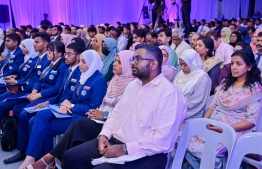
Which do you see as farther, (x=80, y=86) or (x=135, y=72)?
(x=80, y=86)

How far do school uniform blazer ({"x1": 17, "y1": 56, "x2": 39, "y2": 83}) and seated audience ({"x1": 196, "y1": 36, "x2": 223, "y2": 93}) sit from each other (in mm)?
2072

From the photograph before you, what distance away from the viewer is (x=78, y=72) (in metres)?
3.11

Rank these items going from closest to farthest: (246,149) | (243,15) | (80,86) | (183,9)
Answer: (246,149) → (80,86) → (183,9) → (243,15)

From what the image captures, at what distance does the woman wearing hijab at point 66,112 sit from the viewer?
8.98 ft

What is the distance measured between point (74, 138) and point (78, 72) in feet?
3.16

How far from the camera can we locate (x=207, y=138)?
1.92 metres

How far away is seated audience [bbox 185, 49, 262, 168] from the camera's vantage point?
7.03 feet

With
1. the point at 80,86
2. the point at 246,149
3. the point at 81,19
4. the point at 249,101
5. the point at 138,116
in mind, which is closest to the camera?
the point at 246,149

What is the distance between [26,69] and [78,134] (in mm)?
1975

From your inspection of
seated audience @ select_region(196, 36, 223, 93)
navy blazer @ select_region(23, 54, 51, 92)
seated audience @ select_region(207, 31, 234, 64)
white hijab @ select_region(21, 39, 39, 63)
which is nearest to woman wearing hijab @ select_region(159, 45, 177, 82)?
seated audience @ select_region(196, 36, 223, 93)

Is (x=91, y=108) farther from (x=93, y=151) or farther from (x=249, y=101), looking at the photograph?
(x=249, y=101)

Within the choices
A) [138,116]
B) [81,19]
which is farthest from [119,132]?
[81,19]

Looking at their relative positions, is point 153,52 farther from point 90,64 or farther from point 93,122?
point 90,64

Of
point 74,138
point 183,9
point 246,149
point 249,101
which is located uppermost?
point 183,9
